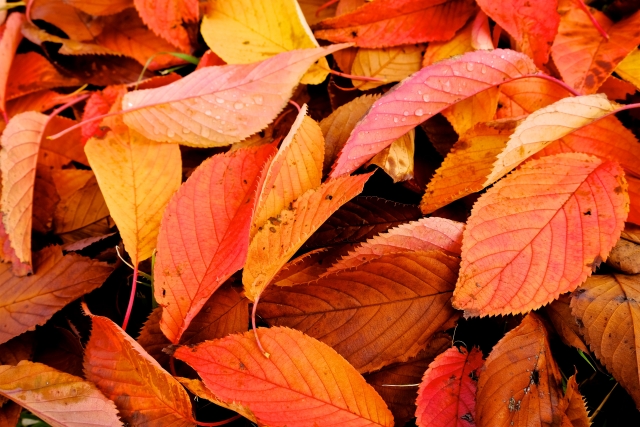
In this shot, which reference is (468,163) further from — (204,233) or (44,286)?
(44,286)

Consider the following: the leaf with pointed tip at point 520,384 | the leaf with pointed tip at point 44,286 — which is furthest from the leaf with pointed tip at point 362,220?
the leaf with pointed tip at point 44,286

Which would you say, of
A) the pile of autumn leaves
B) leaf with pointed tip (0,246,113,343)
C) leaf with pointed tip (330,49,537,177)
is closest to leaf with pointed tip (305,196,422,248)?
the pile of autumn leaves

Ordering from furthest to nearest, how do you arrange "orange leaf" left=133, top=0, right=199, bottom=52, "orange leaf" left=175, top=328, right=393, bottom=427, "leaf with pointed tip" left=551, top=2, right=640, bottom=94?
1. "orange leaf" left=133, top=0, right=199, bottom=52
2. "leaf with pointed tip" left=551, top=2, right=640, bottom=94
3. "orange leaf" left=175, top=328, right=393, bottom=427

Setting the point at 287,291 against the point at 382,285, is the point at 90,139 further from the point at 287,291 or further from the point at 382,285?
the point at 382,285

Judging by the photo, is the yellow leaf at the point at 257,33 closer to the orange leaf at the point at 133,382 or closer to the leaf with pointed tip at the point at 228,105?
the leaf with pointed tip at the point at 228,105

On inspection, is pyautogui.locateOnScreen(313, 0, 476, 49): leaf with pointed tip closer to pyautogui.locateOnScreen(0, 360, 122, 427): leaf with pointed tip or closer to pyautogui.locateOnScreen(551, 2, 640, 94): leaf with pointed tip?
pyautogui.locateOnScreen(551, 2, 640, 94): leaf with pointed tip

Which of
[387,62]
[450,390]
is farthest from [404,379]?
[387,62]

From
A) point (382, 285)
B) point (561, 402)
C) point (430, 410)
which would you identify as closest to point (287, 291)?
point (382, 285)
